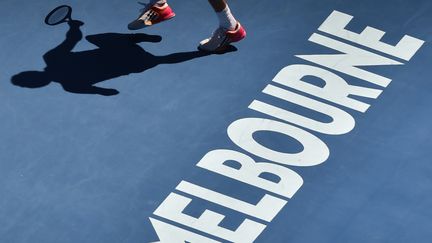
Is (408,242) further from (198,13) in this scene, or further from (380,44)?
(198,13)

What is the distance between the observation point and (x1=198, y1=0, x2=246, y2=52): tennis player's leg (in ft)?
50.7

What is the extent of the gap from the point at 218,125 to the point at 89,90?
1.49m

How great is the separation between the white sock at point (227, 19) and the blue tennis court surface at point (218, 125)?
319 mm

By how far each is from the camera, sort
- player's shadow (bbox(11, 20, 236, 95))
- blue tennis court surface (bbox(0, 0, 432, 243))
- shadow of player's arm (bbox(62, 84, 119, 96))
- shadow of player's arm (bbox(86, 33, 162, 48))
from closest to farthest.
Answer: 1. blue tennis court surface (bbox(0, 0, 432, 243))
2. shadow of player's arm (bbox(62, 84, 119, 96))
3. player's shadow (bbox(11, 20, 236, 95))
4. shadow of player's arm (bbox(86, 33, 162, 48))

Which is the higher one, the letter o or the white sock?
the white sock

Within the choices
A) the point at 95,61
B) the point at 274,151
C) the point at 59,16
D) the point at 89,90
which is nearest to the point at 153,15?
the point at 95,61

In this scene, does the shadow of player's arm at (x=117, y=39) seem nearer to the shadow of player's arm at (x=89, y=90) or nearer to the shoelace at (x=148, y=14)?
the shoelace at (x=148, y=14)

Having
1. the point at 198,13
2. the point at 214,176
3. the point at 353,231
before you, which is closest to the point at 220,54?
the point at 198,13

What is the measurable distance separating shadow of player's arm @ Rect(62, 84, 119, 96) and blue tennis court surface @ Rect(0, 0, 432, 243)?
Result: 2 cm

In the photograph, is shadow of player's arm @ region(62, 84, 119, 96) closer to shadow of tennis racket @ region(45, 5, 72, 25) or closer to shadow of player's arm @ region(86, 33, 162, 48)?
shadow of player's arm @ region(86, 33, 162, 48)

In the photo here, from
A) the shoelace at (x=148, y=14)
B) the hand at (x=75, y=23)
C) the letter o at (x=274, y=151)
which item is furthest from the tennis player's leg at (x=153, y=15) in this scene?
the letter o at (x=274, y=151)

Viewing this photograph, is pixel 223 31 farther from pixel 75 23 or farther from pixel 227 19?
pixel 75 23

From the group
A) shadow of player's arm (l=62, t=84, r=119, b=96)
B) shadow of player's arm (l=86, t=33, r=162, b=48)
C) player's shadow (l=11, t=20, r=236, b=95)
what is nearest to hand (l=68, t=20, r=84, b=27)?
player's shadow (l=11, t=20, r=236, b=95)

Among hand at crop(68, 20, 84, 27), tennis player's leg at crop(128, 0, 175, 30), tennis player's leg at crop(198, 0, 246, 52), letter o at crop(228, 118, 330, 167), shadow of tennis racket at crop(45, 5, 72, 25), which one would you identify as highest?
shadow of tennis racket at crop(45, 5, 72, 25)
